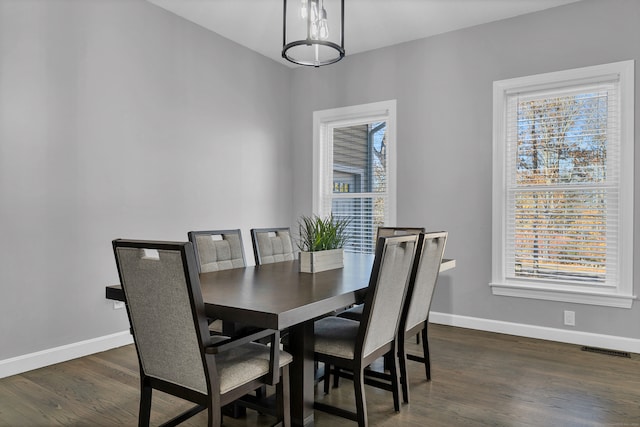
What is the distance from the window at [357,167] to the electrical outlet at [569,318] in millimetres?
1760

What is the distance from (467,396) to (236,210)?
2.87 metres

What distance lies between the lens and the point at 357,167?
197 inches

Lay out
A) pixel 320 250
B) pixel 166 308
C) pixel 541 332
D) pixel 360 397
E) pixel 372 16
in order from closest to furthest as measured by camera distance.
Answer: pixel 166 308 < pixel 360 397 < pixel 320 250 < pixel 541 332 < pixel 372 16

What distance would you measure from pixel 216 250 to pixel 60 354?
1.42 metres

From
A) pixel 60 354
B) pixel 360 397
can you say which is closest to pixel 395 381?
pixel 360 397

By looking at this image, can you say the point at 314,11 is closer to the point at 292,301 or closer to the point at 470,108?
the point at 292,301

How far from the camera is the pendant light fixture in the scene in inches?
99.6

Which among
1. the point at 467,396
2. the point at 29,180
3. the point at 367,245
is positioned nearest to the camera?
the point at 467,396

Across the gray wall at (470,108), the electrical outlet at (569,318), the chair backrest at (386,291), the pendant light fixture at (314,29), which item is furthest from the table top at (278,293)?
the electrical outlet at (569,318)

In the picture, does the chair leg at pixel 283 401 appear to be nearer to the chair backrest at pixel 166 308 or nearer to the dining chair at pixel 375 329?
the dining chair at pixel 375 329

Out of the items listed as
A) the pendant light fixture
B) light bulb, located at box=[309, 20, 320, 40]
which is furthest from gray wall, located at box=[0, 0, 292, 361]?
light bulb, located at box=[309, 20, 320, 40]

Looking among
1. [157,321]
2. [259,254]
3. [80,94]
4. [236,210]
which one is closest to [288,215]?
[236,210]

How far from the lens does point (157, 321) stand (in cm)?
169

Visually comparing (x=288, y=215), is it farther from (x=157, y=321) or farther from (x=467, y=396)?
(x=157, y=321)
